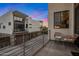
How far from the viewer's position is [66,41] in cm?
250

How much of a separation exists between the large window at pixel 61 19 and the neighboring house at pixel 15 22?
1.59ft

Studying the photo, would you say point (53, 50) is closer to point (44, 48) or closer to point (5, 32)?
point (44, 48)

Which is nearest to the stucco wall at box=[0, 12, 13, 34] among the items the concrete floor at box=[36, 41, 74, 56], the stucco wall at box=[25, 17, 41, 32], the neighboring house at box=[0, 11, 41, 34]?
the neighboring house at box=[0, 11, 41, 34]

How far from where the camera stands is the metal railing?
2264 mm

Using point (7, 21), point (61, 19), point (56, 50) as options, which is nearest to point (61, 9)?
point (61, 19)

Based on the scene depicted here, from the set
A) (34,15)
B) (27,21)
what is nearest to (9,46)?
(27,21)

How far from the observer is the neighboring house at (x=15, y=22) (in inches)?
92.8

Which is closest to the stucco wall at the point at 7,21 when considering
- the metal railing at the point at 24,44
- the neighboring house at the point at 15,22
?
the neighboring house at the point at 15,22

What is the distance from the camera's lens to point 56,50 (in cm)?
249

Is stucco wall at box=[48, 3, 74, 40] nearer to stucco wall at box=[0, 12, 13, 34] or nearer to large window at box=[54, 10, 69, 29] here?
large window at box=[54, 10, 69, 29]

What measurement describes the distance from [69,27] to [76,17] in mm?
292

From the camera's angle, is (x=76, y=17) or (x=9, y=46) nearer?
(x=9, y=46)

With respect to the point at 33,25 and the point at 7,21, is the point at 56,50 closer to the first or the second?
the point at 33,25

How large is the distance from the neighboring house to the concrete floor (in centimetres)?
63
